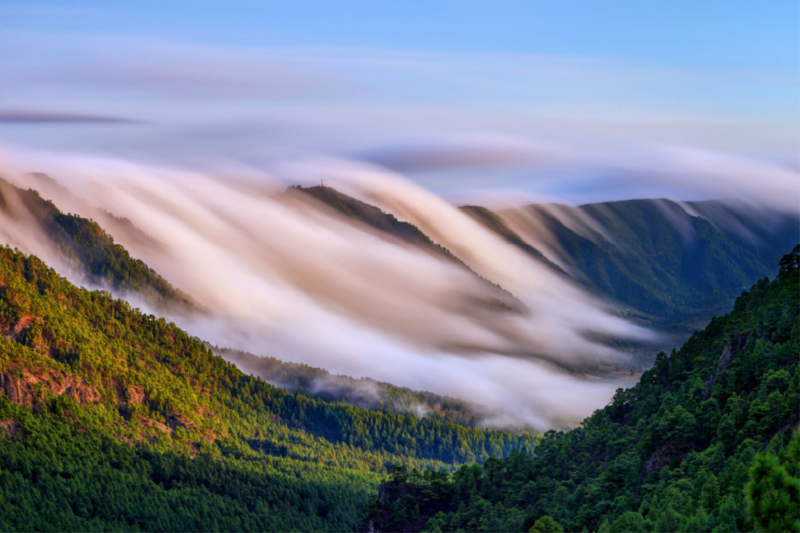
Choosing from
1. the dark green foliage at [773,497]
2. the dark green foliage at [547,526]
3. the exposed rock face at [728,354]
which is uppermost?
the exposed rock face at [728,354]

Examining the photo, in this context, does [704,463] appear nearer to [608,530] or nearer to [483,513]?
[608,530]

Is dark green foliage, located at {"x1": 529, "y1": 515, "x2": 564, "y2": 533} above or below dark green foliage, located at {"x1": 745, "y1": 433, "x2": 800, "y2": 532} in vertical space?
below

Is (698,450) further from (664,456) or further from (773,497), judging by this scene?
(773,497)

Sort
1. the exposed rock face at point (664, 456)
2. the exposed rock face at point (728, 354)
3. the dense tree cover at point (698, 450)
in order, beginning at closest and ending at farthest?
the dense tree cover at point (698, 450), the exposed rock face at point (664, 456), the exposed rock face at point (728, 354)

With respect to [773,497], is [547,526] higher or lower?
lower

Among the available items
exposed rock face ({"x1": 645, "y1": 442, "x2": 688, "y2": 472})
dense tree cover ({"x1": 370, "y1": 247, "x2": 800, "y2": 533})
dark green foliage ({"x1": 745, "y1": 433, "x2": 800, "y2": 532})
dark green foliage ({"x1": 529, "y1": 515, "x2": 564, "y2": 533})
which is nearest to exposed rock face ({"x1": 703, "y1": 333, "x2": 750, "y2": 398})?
dense tree cover ({"x1": 370, "y1": 247, "x2": 800, "y2": 533})

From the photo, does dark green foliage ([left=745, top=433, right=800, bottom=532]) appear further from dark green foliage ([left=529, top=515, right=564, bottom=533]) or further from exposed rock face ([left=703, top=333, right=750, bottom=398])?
Answer: exposed rock face ([left=703, top=333, right=750, bottom=398])

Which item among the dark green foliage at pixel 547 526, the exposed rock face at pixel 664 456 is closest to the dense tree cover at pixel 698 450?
the exposed rock face at pixel 664 456

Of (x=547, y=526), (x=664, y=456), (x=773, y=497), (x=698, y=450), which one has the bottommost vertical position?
(x=547, y=526)

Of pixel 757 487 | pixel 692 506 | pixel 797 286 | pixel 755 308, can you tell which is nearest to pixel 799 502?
pixel 757 487

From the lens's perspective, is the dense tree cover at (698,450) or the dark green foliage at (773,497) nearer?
the dark green foliage at (773,497)

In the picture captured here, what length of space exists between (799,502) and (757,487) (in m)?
3.17

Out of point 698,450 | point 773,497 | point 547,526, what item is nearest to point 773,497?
point 773,497

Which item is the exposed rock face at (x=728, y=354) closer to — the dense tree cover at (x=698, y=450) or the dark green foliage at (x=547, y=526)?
the dense tree cover at (x=698, y=450)
